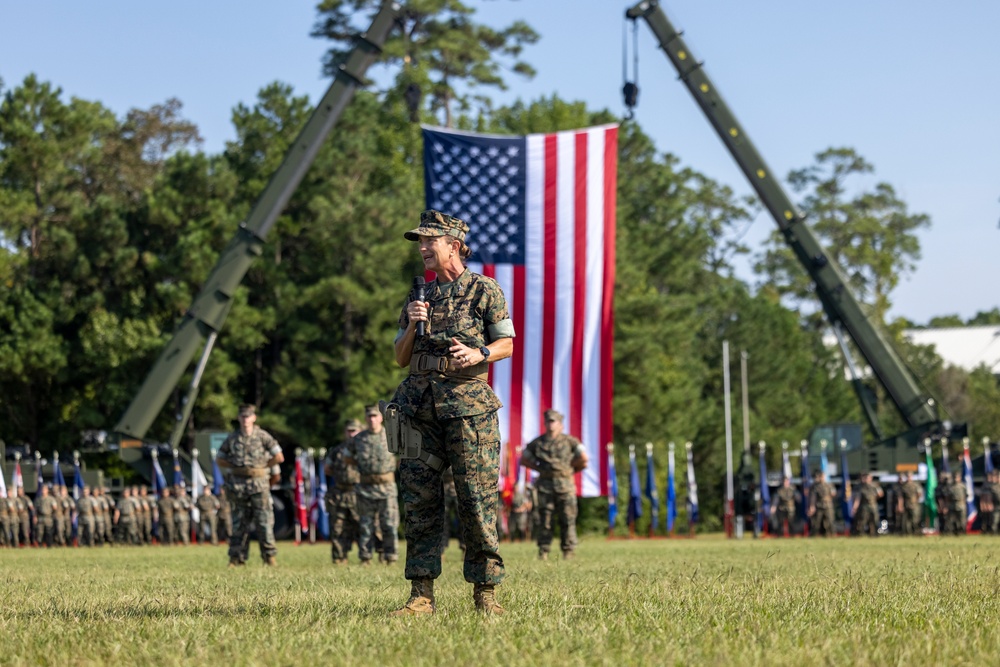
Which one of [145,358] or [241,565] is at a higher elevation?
[145,358]

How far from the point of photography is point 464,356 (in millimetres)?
6996

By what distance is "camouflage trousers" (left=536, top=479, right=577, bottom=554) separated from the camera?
17312 millimetres

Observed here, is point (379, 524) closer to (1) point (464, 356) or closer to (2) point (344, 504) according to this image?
(2) point (344, 504)

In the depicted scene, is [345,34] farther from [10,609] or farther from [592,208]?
[10,609]

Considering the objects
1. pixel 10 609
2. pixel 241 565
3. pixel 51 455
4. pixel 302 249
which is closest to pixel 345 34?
pixel 302 249

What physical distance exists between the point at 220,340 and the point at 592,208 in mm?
20154

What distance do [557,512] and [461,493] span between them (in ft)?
34.9

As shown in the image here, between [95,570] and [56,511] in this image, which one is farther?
[56,511]

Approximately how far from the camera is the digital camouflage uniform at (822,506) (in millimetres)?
32500

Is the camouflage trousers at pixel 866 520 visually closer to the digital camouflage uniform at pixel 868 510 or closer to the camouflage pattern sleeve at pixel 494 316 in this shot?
the digital camouflage uniform at pixel 868 510

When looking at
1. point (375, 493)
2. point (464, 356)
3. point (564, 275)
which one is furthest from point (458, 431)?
point (564, 275)

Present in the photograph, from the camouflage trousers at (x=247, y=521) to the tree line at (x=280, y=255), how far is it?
25.2m

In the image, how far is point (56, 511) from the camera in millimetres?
32344


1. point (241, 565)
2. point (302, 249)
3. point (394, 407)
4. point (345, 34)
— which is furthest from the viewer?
point (345, 34)
